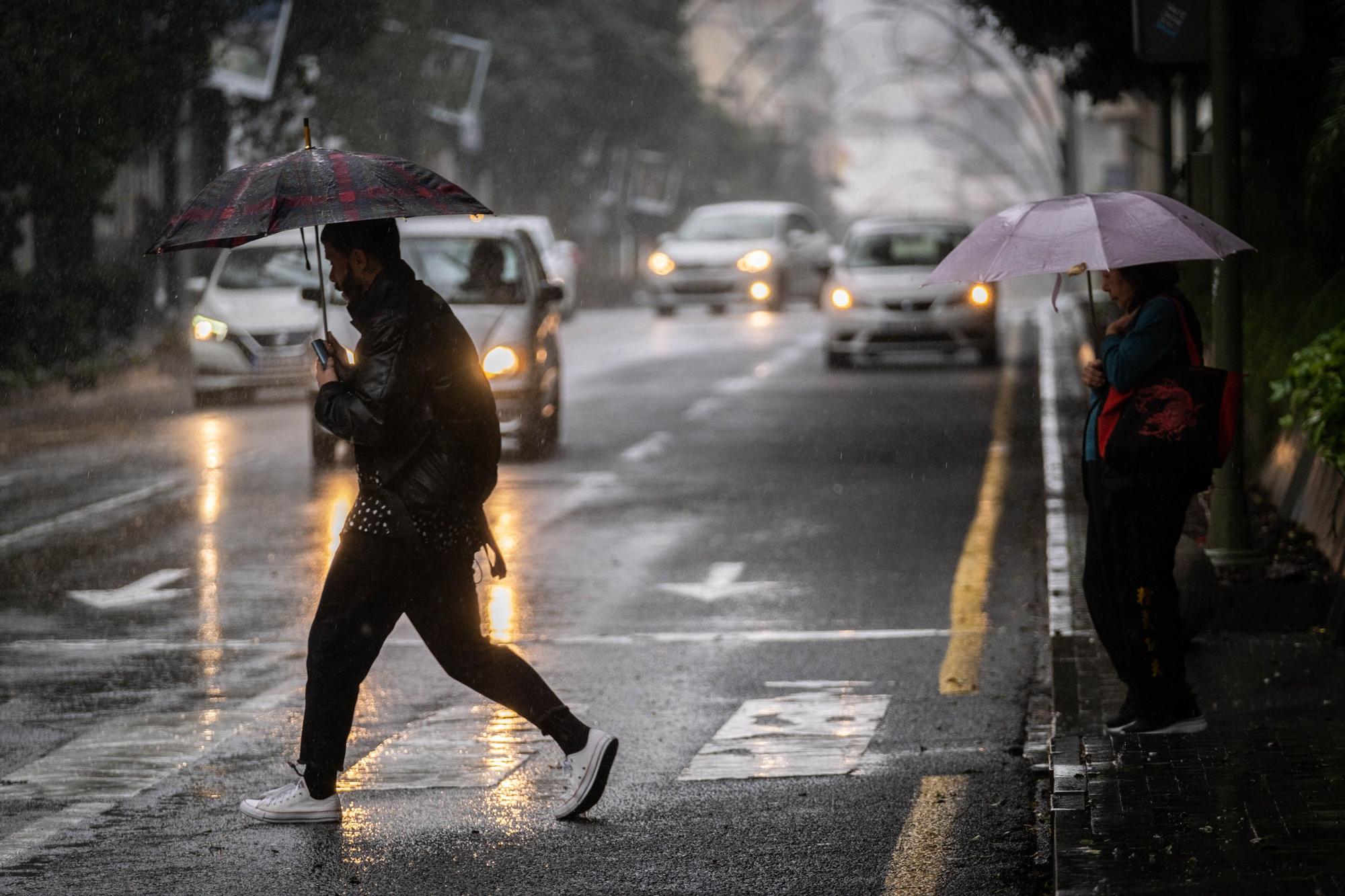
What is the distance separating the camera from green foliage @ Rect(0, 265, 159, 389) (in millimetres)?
23562

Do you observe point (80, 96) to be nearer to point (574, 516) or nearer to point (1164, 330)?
point (574, 516)

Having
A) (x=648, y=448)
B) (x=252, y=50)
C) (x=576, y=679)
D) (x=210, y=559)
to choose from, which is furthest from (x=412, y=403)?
(x=252, y=50)

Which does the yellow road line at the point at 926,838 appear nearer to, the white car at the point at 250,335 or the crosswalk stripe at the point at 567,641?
the crosswalk stripe at the point at 567,641

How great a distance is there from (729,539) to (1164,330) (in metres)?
5.66

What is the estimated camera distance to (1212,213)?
30.1ft

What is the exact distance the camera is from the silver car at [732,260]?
117ft

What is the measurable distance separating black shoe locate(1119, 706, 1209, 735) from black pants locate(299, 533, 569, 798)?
68.8 inches

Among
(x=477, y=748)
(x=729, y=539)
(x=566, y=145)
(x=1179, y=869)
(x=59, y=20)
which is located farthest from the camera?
(x=566, y=145)

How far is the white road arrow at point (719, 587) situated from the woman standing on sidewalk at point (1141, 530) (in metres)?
3.55

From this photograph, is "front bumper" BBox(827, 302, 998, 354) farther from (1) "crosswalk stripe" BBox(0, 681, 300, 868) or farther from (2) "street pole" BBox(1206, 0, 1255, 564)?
(1) "crosswalk stripe" BBox(0, 681, 300, 868)

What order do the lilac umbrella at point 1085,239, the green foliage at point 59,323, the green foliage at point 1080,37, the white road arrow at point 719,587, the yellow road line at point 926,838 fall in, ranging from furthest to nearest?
the green foliage at point 59,323, the green foliage at point 1080,37, the white road arrow at point 719,587, the lilac umbrella at point 1085,239, the yellow road line at point 926,838

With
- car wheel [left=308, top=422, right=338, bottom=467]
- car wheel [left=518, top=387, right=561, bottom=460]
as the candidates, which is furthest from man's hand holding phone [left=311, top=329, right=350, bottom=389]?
car wheel [left=518, top=387, right=561, bottom=460]

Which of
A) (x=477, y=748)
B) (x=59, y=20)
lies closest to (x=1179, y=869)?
(x=477, y=748)

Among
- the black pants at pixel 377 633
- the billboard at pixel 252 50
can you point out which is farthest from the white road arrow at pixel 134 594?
Answer: the billboard at pixel 252 50
